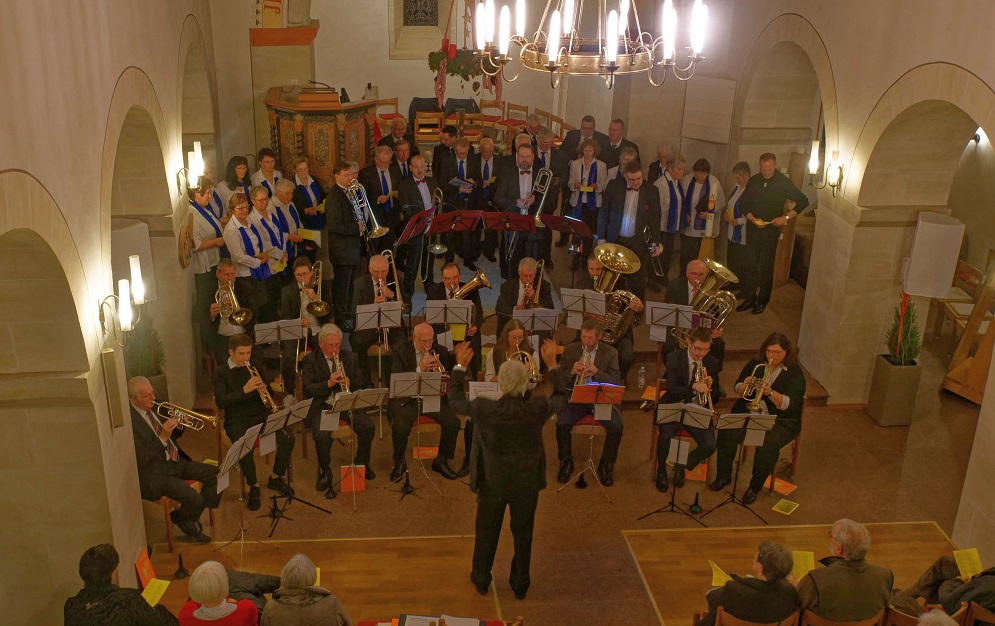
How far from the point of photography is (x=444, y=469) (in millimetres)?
8477

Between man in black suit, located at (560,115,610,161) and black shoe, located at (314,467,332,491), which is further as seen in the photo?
man in black suit, located at (560,115,610,161)

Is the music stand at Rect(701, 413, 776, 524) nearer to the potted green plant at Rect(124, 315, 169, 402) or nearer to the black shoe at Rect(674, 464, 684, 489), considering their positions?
the black shoe at Rect(674, 464, 684, 489)

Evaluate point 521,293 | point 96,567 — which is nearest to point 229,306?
point 521,293

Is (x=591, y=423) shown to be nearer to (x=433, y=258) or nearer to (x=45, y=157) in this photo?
(x=433, y=258)

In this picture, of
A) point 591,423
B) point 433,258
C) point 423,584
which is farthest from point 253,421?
point 433,258

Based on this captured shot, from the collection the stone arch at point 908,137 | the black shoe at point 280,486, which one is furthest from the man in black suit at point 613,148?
the black shoe at point 280,486

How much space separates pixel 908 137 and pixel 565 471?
179 inches

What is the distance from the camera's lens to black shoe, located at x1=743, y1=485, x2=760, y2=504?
27.1ft

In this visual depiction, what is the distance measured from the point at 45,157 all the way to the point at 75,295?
914 mm

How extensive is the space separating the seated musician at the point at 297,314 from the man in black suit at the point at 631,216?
3.40 metres

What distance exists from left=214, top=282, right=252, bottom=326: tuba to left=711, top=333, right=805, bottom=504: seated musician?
458cm

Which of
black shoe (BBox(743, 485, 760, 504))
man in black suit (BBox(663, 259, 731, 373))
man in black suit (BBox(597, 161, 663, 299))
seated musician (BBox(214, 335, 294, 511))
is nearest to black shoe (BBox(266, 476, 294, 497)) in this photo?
seated musician (BBox(214, 335, 294, 511))

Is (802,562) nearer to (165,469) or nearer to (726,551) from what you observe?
(726,551)

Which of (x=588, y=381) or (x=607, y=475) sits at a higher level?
(x=588, y=381)
